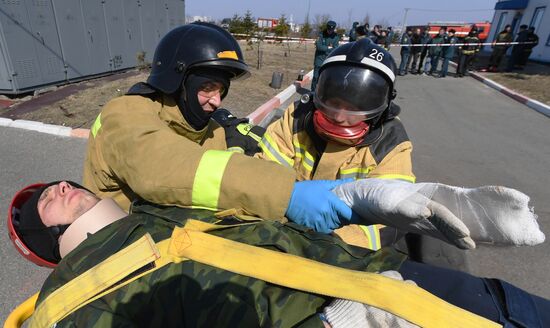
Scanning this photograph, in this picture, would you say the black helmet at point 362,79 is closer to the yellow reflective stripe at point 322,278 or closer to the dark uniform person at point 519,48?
the yellow reflective stripe at point 322,278

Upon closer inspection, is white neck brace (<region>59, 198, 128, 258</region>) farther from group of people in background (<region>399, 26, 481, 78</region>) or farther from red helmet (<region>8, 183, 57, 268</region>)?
group of people in background (<region>399, 26, 481, 78</region>)

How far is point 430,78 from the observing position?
13.0 metres

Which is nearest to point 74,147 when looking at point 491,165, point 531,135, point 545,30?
point 491,165

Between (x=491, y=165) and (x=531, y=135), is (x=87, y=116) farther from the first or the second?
(x=531, y=135)

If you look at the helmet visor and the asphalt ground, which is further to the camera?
the asphalt ground

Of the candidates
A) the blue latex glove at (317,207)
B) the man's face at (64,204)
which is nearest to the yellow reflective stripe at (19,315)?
the man's face at (64,204)

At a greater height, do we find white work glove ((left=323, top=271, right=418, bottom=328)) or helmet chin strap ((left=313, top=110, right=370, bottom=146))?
helmet chin strap ((left=313, top=110, right=370, bottom=146))

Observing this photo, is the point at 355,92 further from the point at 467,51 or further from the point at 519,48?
the point at 519,48

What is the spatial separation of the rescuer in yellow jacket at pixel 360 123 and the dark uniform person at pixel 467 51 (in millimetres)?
13415

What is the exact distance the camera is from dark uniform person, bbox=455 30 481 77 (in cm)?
1277

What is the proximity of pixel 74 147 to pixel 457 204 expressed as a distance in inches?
194

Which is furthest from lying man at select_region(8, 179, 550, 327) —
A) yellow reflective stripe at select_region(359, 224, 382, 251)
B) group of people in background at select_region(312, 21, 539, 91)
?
group of people in background at select_region(312, 21, 539, 91)

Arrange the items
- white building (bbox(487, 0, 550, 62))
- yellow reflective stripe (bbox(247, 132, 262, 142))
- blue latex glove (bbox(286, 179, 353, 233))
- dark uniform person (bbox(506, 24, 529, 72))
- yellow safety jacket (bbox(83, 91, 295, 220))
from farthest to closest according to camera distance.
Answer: white building (bbox(487, 0, 550, 62)) < dark uniform person (bbox(506, 24, 529, 72)) < yellow reflective stripe (bbox(247, 132, 262, 142)) < blue latex glove (bbox(286, 179, 353, 233)) < yellow safety jacket (bbox(83, 91, 295, 220))

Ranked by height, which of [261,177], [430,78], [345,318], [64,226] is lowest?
[430,78]
